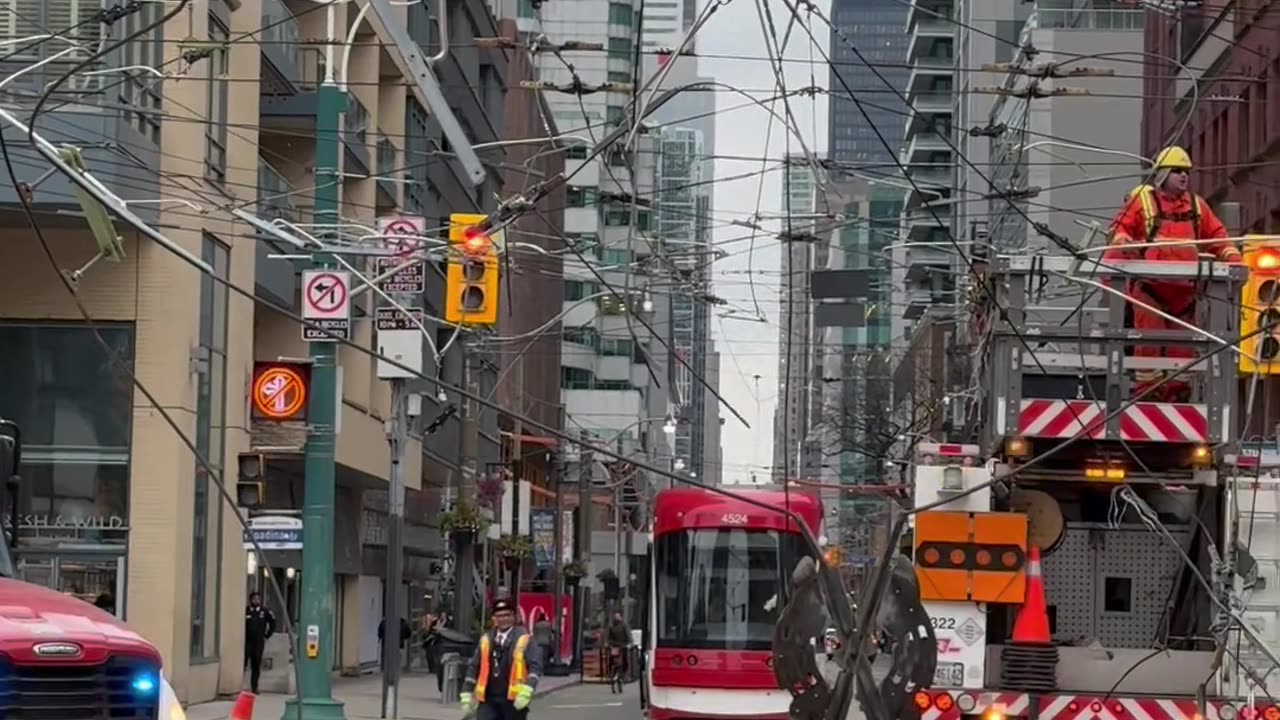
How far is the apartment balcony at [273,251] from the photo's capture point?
34.2 metres

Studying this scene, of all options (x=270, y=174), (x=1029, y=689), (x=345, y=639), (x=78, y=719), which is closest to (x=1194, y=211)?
(x=1029, y=689)

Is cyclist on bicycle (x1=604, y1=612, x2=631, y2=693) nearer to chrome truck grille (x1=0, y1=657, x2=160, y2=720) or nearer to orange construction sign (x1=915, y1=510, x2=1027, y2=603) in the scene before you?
orange construction sign (x1=915, y1=510, x2=1027, y2=603)

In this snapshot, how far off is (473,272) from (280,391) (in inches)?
227

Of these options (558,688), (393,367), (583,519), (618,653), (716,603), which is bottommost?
(558,688)

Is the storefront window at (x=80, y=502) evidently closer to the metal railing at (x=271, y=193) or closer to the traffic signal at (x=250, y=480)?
the metal railing at (x=271, y=193)

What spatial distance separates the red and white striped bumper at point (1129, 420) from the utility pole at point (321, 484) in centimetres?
1273

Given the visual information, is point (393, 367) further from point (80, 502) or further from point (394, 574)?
point (80, 502)

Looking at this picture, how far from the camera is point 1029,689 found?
44.9 feet

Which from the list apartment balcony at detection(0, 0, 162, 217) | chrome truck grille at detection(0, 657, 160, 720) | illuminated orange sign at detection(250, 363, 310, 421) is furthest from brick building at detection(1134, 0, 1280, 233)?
chrome truck grille at detection(0, 657, 160, 720)

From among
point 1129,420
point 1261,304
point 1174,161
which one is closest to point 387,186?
point 1261,304

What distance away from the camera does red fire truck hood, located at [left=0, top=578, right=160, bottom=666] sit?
10.2 m

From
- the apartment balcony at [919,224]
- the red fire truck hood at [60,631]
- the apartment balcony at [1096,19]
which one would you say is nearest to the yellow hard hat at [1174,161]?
the red fire truck hood at [60,631]

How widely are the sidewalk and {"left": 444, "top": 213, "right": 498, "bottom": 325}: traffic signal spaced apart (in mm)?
5288

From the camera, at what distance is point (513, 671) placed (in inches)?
703
